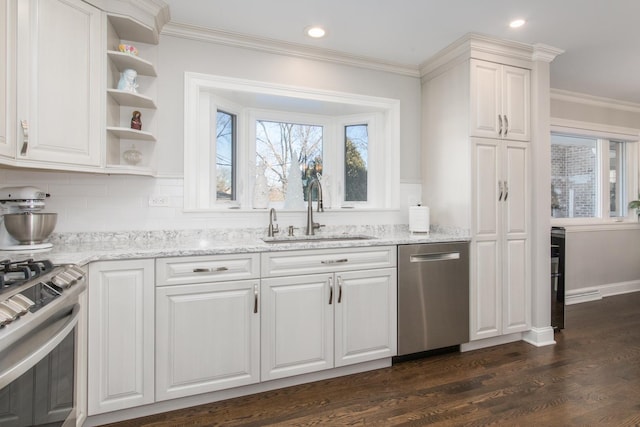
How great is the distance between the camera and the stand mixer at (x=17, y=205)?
1.80 metres

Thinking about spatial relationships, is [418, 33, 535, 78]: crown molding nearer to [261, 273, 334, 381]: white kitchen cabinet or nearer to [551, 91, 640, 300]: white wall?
[551, 91, 640, 300]: white wall

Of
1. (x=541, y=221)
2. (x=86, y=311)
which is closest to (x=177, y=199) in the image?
(x=86, y=311)

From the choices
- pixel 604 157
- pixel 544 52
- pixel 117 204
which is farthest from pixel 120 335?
pixel 604 157

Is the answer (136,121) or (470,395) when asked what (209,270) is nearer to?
(136,121)

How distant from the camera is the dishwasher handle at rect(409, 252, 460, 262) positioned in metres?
2.53

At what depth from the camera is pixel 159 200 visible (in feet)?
8.09

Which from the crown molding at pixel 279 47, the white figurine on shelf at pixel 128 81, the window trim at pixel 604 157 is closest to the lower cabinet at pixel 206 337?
the white figurine on shelf at pixel 128 81

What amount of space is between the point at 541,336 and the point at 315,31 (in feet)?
9.91

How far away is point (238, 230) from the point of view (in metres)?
2.67

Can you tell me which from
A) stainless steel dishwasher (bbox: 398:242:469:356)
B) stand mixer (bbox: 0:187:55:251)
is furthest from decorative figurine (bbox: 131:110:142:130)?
stainless steel dishwasher (bbox: 398:242:469:356)

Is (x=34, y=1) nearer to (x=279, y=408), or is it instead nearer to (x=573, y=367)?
(x=279, y=408)

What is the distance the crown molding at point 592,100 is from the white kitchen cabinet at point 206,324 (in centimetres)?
399

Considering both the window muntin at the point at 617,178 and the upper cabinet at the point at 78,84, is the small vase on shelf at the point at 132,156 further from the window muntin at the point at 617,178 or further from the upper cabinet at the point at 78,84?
the window muntin at the point at 617,178

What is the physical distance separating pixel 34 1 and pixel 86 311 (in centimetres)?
156
